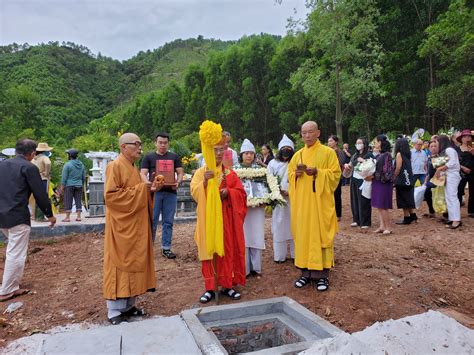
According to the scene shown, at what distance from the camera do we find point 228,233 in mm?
4383

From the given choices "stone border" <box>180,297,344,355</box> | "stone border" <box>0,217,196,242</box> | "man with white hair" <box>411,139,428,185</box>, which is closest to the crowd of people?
"stone border" <box>180,297,344,355</box>

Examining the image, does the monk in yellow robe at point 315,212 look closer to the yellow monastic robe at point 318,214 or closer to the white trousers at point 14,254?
the yellow monastic robe at point 318,214

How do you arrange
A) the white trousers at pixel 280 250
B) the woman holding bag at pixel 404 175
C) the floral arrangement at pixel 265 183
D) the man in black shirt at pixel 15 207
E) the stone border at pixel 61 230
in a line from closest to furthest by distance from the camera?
the man in black shirt at pixel 15 207 → the floral arrangement at pixel 265 183 → the white trousers at pixel 280 250 → the woman holding bag at pixel 404 175 → the stone border at pixel 61 230

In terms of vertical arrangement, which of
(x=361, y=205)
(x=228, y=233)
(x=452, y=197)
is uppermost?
(x=228, y=233)

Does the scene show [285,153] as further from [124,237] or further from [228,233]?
[124,237]

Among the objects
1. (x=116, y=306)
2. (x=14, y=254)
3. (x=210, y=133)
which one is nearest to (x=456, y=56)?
(x=210, y=133)

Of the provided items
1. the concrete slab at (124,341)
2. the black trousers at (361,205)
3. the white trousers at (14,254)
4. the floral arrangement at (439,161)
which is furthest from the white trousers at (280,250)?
the floral arrangement at (439,161)

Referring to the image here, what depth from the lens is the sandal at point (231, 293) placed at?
438cm

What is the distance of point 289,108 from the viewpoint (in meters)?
27.8

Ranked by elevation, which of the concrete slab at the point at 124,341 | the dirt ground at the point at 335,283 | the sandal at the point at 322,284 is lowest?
the dirt ground at the point at 335,283

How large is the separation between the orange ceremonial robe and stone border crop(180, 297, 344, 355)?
24.9 inches

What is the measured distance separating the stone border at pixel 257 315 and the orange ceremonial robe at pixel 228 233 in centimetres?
63

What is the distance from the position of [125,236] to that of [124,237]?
1 cm

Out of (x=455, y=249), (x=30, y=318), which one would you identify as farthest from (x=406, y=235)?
(x=30, y=318)
